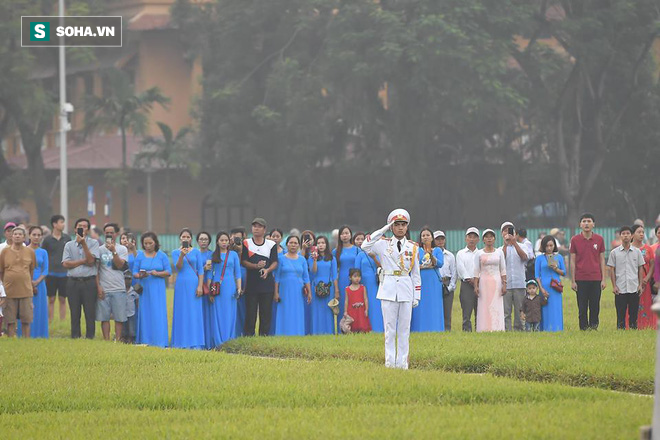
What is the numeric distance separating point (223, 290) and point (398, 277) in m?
6.16

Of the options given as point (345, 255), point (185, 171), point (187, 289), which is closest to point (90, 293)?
point (187, 289)

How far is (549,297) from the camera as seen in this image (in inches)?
828

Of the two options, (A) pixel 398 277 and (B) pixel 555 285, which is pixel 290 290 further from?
(A) pixel 398 277

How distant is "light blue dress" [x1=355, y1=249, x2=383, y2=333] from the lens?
21.6m

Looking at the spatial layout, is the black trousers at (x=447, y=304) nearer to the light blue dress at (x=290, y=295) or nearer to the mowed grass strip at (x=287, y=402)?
the light blue dress at (x=290, y=295)

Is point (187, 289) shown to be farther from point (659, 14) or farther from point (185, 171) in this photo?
point (185, 171)

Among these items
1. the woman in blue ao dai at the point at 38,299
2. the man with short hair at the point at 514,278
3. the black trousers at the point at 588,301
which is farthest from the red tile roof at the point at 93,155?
the black trousers at the point at 588,301

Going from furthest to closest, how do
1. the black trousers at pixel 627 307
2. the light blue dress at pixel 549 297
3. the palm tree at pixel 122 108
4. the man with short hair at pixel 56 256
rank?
the palm tree at pixel 122 108, the man with short hair at pixel 56 256, the light blue dress at pixel 549 297, the black trousers at pixel 627 307

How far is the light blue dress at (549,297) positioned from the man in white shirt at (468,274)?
3.66ft

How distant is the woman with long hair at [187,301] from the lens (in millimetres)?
20625

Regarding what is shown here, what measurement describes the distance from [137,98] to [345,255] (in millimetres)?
37713

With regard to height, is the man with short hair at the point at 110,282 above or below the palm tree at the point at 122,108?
below

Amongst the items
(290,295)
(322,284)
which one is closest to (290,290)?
(290,295)

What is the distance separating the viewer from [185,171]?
6244cm
